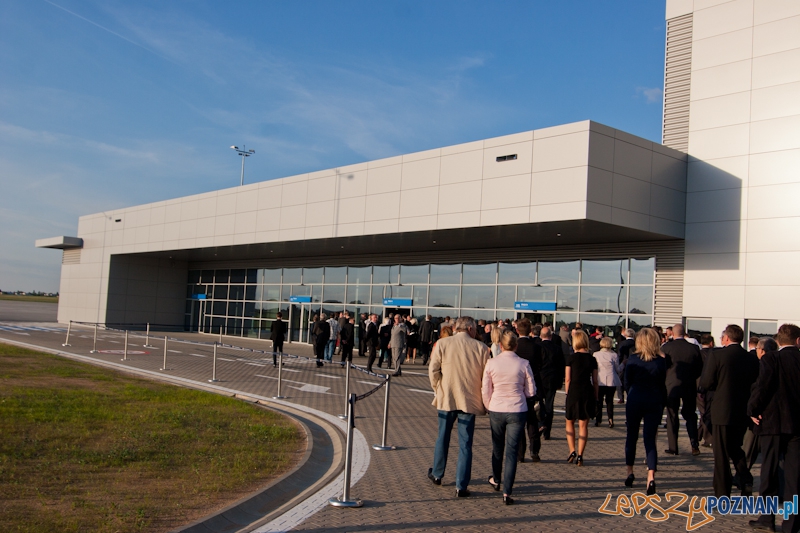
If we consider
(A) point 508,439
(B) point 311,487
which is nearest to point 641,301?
(A) point 508,439

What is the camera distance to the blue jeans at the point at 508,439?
701 cm

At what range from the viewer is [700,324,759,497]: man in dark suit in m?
7.21

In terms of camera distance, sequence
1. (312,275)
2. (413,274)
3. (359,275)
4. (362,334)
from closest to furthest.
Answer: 1. (362,334)
2. (413,274)
3. (359,275)
4. (312,275)

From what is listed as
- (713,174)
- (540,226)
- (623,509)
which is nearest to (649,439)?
(623,509)

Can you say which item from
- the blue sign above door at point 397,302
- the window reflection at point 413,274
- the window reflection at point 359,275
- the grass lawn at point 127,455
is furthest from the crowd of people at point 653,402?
the window reflection at point 359,275

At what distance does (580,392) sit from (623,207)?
12195 millimetres

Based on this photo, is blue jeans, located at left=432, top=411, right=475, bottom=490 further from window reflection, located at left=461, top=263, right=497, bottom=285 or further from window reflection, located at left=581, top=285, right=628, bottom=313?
window reflection, located at left=461, top=263, right=497, bottom=285

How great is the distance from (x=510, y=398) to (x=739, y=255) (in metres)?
16.1

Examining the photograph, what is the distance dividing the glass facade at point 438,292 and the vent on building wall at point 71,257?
8.65m

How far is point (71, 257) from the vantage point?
160 ft

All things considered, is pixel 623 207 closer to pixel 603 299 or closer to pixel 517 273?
pixel 603 299

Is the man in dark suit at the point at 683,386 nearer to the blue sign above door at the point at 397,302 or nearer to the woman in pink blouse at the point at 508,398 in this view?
the woman in pink blouse at the point at 508,398

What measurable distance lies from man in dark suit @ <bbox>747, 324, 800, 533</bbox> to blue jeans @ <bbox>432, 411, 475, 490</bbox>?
8.92 feet

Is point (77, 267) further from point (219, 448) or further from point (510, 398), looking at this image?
point (510, 398)
